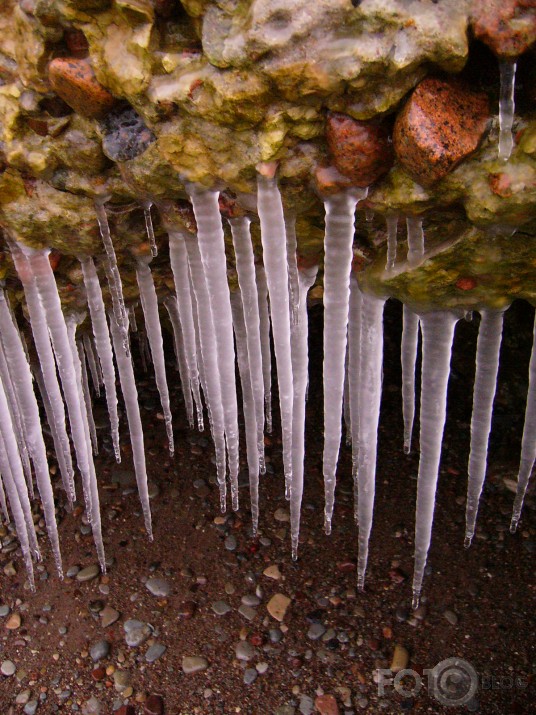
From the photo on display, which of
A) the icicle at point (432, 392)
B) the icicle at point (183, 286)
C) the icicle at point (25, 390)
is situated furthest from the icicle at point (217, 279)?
the icicle at point (25, 390)

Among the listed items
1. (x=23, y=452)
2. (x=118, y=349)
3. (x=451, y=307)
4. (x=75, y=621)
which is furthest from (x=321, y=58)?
(x=75, y=621)

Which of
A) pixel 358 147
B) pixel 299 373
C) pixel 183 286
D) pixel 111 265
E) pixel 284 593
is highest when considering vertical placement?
pixel 358 147

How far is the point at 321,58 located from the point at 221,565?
7.79 ft

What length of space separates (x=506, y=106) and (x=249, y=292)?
0.99 meters

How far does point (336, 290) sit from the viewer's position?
5.90 ft

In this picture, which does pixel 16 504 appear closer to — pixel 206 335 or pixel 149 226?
pixel 206 335

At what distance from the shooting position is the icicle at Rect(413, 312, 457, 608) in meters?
1.95

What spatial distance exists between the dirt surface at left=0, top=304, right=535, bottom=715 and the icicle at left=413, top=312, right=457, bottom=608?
28.1 inches

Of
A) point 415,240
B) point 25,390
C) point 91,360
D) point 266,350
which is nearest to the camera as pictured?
point 415,240

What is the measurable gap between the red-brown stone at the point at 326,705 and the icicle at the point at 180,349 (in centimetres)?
158

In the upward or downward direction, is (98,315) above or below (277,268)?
below

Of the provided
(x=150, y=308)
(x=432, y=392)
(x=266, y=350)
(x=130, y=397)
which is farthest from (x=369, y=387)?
(x=130, y=397)

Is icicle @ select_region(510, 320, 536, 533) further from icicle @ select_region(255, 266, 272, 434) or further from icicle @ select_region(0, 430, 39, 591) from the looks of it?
icicle @ select_region(0, 430, 39, 591)

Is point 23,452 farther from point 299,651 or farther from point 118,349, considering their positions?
point 299,651
